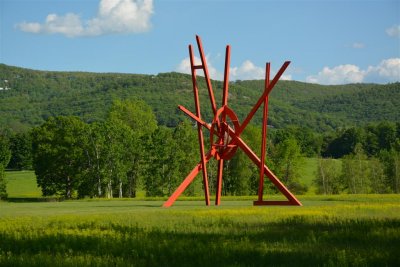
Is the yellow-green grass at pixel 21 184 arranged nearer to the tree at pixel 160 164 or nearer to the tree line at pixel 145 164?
the tree line at pixel 145 164

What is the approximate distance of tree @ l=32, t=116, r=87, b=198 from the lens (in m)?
60.9

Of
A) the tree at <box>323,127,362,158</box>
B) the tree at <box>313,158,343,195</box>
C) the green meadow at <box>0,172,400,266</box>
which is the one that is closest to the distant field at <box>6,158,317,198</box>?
the tree at <box>313,158,343,195</box>

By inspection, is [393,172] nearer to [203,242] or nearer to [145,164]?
[145,164]

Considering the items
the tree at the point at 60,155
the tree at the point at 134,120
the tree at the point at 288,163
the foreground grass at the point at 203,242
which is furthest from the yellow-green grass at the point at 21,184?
the foreground grass at the point at 203,242

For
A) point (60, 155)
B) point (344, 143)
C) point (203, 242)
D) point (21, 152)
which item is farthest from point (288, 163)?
point (203, 242)

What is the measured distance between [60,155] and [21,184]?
132 feet

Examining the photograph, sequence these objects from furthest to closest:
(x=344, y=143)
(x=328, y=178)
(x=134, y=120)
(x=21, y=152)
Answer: (x=344, y=143), (x=21, y=152), (x=134, y=120), (x=328, y=178)

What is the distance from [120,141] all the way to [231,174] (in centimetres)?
1362

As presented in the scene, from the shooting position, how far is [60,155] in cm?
6116

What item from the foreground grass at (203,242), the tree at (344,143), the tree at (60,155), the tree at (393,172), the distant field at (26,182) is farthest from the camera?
the tree at (344,143)

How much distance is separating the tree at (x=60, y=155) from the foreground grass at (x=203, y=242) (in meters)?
41.1

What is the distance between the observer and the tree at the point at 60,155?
60875 mm

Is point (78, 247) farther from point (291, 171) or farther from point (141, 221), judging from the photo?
Result: point (291, 171)

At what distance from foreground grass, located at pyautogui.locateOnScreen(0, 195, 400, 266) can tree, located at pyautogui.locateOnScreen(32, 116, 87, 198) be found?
135 feet
